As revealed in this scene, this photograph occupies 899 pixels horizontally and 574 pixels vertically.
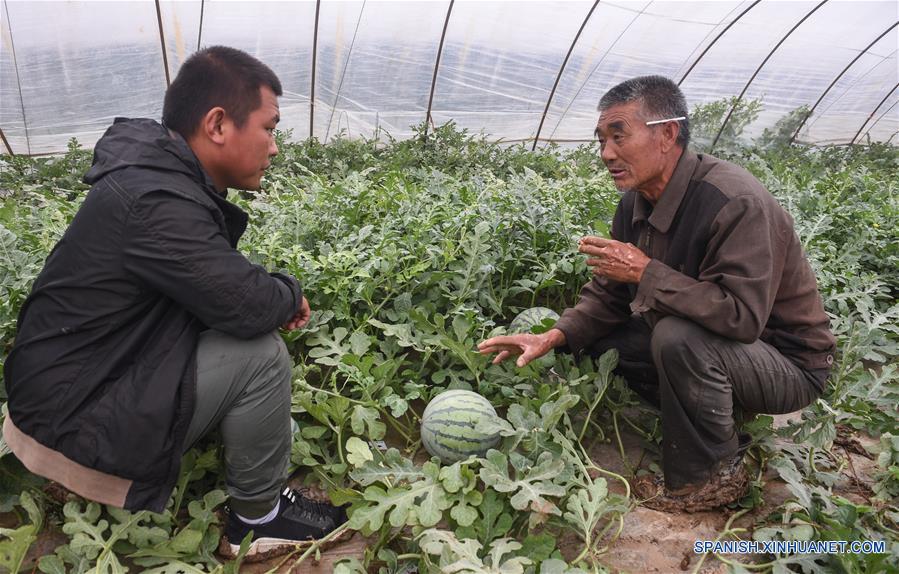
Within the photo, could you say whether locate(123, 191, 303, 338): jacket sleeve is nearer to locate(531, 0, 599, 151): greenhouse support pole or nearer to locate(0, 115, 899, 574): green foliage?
locate(0, 115, 899, 574): green foliage

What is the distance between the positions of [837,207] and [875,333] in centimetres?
249

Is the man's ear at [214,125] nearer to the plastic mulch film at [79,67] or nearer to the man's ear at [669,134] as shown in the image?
the man's ear at [669,134]

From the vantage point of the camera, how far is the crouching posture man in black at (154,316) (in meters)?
1.76

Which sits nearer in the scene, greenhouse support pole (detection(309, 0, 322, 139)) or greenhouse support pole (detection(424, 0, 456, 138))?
greenhouse support pole (detection(309, 0, 322, 139))

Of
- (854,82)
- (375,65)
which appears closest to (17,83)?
(375,65)

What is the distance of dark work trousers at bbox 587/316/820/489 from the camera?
7.47ft

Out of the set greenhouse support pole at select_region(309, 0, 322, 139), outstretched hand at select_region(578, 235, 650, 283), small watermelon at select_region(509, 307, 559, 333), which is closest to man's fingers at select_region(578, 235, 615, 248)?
outstretched hand at select_region(578, 235, 650, 283)

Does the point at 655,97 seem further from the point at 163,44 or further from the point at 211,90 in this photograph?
the point at 163,44

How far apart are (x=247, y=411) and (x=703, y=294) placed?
171 centimetres

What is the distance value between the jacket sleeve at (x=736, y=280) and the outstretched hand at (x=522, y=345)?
0.61 metres

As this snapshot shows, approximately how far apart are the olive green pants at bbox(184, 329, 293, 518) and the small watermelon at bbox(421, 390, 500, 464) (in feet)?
1.99

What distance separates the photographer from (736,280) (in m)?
2.18

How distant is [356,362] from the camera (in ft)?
8.55

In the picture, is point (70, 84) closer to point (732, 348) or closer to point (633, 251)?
point (633, 251)
